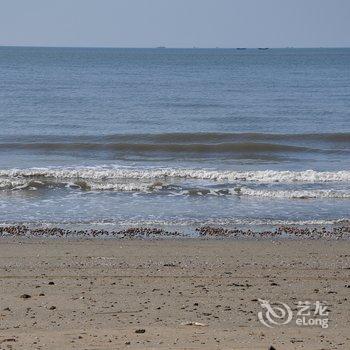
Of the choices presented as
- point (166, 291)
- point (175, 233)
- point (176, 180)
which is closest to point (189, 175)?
point (176, 180)

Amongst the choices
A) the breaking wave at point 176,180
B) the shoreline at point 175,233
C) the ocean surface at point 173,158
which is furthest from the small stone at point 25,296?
the breaking wave at point 176,180

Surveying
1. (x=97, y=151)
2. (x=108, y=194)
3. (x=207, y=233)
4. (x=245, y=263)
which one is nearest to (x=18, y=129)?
(x=97, y=151)

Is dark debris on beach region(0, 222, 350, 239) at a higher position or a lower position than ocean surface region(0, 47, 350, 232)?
lower

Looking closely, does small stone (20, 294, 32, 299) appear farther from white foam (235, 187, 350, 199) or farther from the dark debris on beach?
white foam (235, 187, 350, 199)

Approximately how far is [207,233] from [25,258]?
11.3 ft

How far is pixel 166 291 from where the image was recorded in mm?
9078

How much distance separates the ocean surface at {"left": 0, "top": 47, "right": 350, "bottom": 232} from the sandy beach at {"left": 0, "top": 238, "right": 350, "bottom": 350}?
230 centimetres

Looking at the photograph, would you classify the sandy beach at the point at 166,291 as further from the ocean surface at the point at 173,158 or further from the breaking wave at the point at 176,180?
the breaking wave at the point at 176,180

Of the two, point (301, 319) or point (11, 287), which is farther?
point (11, 287)

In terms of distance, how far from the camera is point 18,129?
103 feet

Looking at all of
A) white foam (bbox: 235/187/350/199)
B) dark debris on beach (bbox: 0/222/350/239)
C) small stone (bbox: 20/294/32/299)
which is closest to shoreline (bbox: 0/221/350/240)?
dark debris on beach (bbox: 0/222/350/239)

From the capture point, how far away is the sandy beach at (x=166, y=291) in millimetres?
7234

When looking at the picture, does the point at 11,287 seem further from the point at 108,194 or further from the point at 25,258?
the point at 108,194

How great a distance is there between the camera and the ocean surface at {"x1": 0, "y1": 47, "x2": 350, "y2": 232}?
15.5 m
